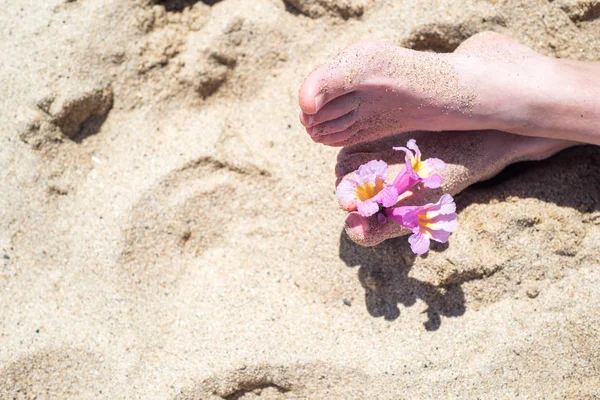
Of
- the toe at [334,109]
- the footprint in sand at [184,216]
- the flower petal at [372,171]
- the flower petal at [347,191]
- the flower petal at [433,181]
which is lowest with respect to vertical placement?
the footprint in sand at [184,216]

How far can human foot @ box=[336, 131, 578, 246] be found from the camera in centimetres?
172

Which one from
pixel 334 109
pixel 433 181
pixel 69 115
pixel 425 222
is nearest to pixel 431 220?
pixel 425 222

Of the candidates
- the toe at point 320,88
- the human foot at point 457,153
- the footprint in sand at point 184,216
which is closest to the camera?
the toe at point 320,88

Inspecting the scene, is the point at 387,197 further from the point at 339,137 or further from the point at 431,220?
the point at 339,137

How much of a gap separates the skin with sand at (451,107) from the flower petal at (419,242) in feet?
0.42

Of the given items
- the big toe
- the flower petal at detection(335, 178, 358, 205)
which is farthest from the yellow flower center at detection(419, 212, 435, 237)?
the big toe

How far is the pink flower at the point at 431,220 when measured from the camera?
1544mm

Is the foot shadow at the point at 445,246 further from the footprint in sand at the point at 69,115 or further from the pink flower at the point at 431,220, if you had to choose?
the footprint in sand at the point at 69,115

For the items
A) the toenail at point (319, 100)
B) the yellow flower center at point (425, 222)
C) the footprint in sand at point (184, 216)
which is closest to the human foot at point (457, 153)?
the yellow flower center at point (425, 222)

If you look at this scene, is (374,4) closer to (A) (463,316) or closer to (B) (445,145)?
(B) (445,145)

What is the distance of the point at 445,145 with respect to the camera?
179cm

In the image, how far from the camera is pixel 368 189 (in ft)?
5.18

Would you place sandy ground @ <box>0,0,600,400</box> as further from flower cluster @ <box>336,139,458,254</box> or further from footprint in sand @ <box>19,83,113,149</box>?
flower cluster @ <box>336,139,458,254</box>

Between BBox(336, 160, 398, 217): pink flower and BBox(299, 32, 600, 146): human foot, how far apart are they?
0.17 metres
